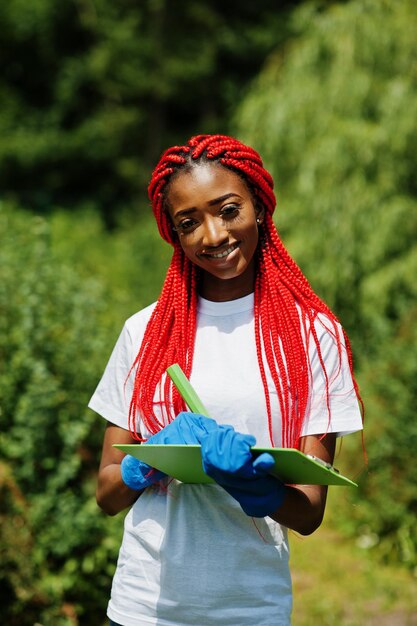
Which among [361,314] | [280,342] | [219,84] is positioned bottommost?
[280,342]

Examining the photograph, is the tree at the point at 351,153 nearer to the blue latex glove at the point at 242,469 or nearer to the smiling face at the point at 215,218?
the smiling face at the point at 215,218

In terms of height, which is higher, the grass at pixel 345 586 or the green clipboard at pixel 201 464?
the green clipboard at pixel 201 464

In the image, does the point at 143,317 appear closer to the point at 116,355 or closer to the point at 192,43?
the point at 116,355

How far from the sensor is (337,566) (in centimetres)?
496

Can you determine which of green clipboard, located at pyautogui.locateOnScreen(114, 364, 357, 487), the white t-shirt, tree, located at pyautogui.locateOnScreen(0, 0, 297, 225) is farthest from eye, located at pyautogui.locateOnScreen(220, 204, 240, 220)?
tree, located at pyautogui.locateOnScreen(0, 0, 297, 225)

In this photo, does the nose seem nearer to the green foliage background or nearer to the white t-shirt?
the white t-shirt

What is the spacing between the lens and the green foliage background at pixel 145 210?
3738mm

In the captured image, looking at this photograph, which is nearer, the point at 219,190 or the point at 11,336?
the point at 219,190

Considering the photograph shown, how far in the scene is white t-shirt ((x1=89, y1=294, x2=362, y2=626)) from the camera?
6.09ft

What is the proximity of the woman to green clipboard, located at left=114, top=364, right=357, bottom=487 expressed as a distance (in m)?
0.04

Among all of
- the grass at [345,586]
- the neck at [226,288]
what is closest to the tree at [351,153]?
the grass at [345,586]

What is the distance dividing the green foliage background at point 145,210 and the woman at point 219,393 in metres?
0.87

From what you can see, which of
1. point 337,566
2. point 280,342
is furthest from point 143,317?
point 337,566

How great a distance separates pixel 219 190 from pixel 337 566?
3547 millimetres
